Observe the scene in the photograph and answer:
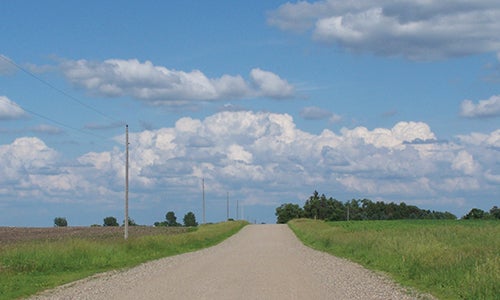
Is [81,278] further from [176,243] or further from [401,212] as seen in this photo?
[401,212]

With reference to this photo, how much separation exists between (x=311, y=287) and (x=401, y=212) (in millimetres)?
169344

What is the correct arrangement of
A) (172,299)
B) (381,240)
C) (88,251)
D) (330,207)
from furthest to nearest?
1. (330,207)
2. (381,240)
3. (88,251)
4. (172,299)

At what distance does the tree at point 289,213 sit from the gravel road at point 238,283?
495 ft

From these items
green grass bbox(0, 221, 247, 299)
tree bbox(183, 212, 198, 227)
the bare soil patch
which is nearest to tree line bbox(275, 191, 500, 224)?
tree bbox(183, 212, 198, 227)

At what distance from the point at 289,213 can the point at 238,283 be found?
161m

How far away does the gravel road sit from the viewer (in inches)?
699

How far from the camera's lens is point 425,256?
75.2ft

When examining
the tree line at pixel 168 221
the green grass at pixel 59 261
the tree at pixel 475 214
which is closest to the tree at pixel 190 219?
the tree line at pixel 168 221

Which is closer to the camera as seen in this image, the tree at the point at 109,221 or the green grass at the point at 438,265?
the green grass at the point at 438,265

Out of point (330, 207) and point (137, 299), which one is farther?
point (330, 207)

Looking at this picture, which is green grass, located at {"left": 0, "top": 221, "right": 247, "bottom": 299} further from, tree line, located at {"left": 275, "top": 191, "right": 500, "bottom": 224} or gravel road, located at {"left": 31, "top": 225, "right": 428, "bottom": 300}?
tree line, located at {"left": 275, "top": 191, "right": 500, "bottom": 224}

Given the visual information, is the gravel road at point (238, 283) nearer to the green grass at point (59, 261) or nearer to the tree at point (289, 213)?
the green grass at point (59, 261)

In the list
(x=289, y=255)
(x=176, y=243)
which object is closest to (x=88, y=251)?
(x=289, y=255)

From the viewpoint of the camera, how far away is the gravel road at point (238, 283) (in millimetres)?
17766
